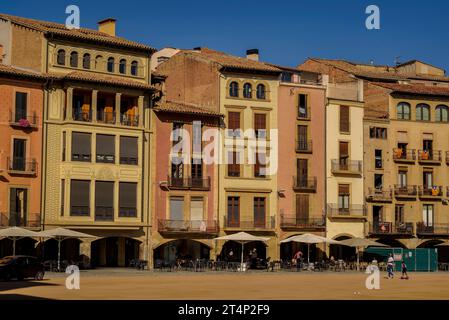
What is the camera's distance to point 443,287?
48.5m

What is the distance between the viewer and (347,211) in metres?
77.1

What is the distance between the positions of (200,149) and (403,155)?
2032cm

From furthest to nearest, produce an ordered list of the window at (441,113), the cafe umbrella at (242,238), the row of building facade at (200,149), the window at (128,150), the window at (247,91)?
the window at (441,113), the window at (247,91), the window at (128,150), the cafe umbrella at (242,238), the row of building facade at (200,149)

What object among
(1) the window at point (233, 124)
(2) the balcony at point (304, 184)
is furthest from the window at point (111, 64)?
(2) the balcony at point (304, 184)

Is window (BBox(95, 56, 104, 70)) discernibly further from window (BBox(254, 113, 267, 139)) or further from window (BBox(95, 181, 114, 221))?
window (BBox(254, 113, 267, 139))

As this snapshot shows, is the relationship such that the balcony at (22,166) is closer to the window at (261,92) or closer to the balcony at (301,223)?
the window at (261,92)

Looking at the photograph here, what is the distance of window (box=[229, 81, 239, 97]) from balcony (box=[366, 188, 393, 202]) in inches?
579

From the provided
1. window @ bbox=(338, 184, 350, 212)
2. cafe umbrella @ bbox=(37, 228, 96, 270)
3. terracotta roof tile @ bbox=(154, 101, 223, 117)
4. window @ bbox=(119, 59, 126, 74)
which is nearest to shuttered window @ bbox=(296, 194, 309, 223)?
window @ bbox=(338, 184, 350, 212)

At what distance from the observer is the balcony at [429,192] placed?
8075cm

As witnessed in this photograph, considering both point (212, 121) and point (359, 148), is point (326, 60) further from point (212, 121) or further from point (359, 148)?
point (212, 121)

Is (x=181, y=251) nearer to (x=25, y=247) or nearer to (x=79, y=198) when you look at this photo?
(x=79, y=198)

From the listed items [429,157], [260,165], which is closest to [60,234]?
[260,165]

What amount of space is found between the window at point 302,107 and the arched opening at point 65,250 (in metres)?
21.9

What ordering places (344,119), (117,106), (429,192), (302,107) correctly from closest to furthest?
(117,106), (302,107), (344,119), (429,192)
